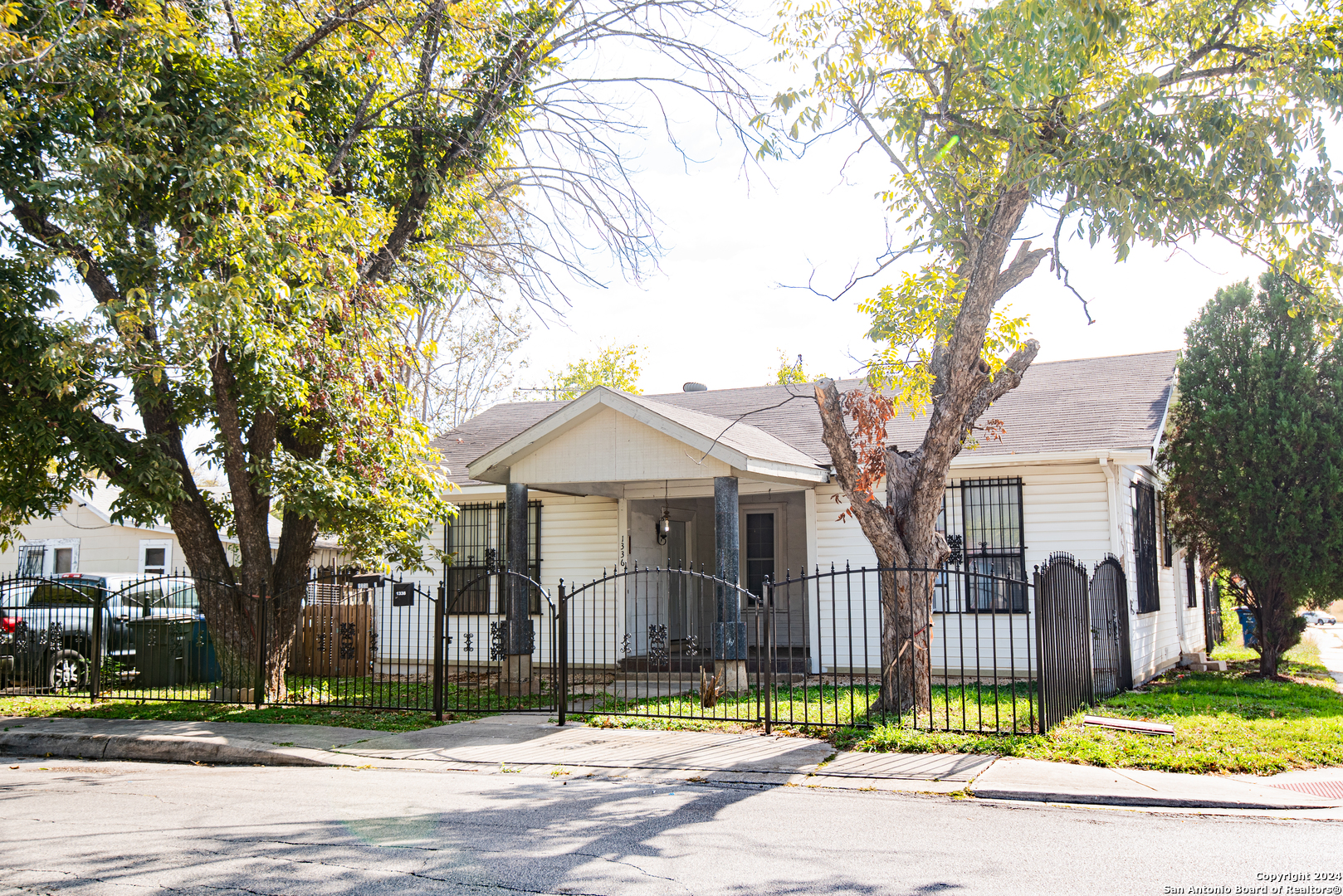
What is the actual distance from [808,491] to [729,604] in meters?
3.33

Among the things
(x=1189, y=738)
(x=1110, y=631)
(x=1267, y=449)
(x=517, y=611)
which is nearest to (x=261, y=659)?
(x=517, y=611)

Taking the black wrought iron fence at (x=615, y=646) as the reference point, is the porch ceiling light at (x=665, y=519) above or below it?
above

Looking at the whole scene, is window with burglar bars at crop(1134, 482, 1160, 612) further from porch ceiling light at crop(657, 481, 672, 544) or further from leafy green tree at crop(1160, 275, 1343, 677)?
porch ceiling light at crop(657, 481, 672, 544)

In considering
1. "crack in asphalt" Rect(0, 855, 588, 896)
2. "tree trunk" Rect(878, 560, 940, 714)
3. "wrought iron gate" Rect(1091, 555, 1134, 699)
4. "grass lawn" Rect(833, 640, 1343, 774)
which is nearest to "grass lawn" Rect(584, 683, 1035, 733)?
"tree trunk" Rect(878, 560, 940, 714)

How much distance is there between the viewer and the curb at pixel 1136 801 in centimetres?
686

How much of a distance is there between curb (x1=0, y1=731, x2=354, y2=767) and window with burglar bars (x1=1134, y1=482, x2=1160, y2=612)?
37.7 feet

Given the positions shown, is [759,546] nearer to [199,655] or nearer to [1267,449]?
[1267,449]

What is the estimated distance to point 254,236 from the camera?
10148 millimetres

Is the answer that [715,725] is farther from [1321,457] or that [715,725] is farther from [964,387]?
[1321,457]

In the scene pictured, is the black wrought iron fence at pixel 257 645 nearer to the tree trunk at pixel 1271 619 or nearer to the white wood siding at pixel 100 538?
the white wood siding at pixel 100 538

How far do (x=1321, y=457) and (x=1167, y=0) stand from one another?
7.56 m

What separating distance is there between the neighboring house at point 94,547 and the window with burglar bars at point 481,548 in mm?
8029

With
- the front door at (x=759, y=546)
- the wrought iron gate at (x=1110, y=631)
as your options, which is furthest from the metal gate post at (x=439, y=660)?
the wrought iron gate at (x=1110, y=631)

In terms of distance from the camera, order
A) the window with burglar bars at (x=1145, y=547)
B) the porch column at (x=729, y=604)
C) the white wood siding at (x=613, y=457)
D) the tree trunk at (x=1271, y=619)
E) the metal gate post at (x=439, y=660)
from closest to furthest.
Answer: the metal gate post at (x=439, y=660)
the porch column at (x=729, y=604)
the white wood siding at (x=613, y=457)
the window with burglar bars at (x=1145, y=547)
the tree trunk at (x=1271, y=619)
